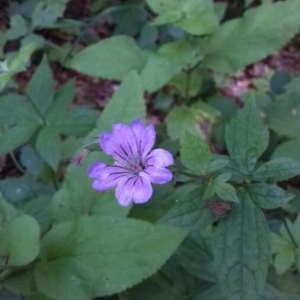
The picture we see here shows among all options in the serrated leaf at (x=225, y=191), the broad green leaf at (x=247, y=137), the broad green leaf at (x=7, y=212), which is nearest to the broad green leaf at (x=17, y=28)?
the broad green leaf at (x=7, y=212)

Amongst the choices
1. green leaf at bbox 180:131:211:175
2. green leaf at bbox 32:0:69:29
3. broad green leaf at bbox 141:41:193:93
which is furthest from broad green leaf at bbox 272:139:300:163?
green leaf at bbox 32:0:69:29

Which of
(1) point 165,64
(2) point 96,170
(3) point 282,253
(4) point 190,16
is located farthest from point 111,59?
(2) point 96,170

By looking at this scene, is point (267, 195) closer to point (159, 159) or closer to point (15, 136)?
point (159, 159)

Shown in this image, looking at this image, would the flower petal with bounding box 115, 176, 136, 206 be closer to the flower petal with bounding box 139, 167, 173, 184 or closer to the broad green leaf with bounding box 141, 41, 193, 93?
the flower petal with bounding box 139, 167, 173, 184

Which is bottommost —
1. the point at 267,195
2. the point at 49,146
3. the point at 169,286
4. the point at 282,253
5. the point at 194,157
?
the point at 169,286

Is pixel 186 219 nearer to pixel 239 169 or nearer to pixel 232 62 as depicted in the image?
pixel 239 169

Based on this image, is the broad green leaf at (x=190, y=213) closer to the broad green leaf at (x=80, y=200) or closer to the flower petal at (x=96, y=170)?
the flower petal at (x=96, y=170)
